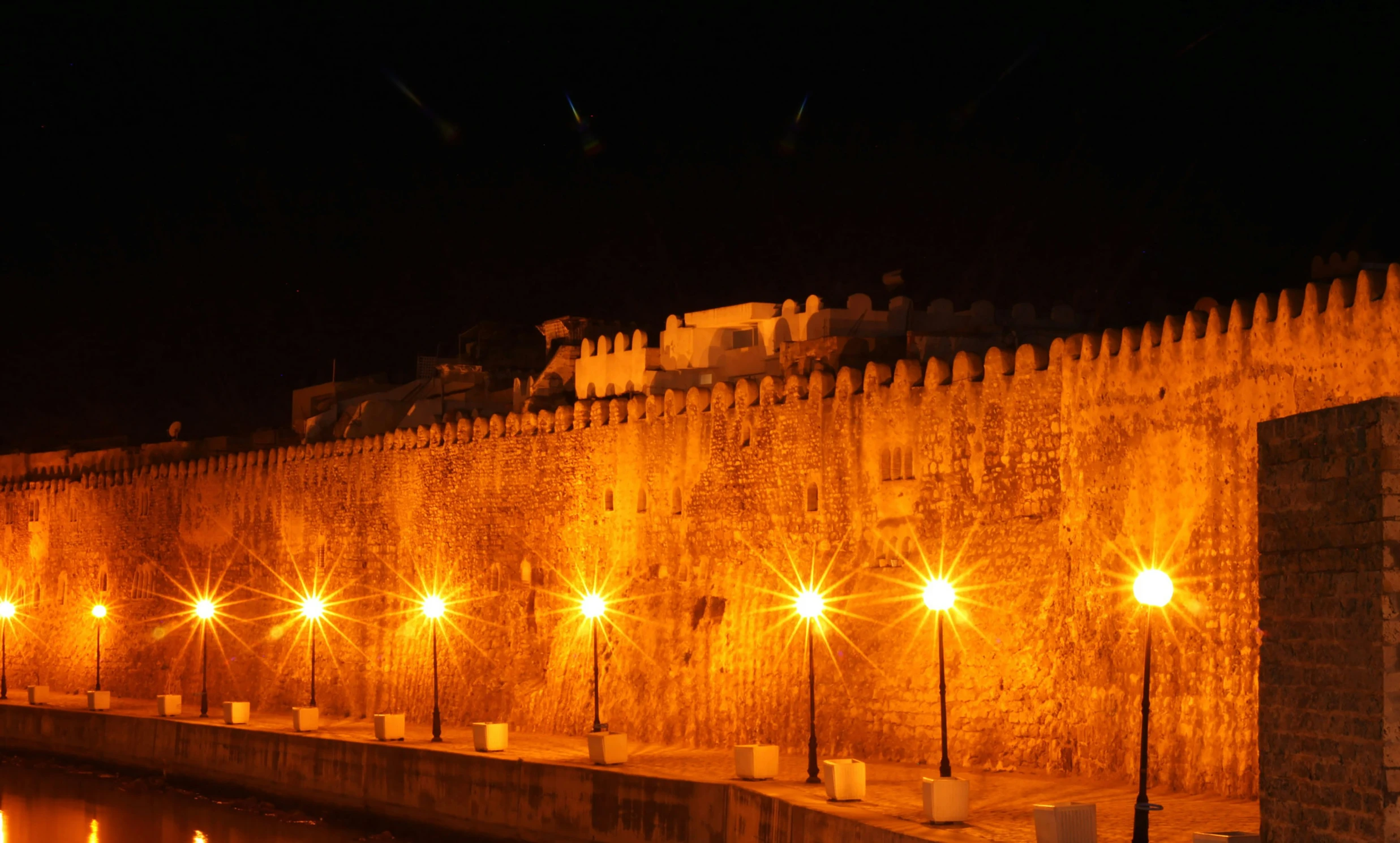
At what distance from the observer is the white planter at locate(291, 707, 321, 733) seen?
73.4 feet

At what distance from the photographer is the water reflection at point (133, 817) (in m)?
20.1

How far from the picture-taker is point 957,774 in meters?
15.7

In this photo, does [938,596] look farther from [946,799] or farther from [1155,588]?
[1155,588]

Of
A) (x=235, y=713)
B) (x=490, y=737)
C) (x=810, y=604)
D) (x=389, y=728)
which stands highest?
(x=810, y=604)

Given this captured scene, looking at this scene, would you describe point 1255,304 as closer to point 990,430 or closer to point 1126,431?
point 1126,431

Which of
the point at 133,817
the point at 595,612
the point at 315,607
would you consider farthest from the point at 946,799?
the point at 315,607

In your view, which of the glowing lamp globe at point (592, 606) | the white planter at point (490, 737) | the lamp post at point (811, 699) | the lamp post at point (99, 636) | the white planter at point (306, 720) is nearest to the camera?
the lamp post at point (811, 699)

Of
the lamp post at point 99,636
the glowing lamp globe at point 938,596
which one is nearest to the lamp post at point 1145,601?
the glowing lamp globe at point 938,596

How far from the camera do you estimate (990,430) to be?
53.9ft

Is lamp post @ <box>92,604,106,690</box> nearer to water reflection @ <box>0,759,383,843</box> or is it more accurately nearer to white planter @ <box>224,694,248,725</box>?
water reflection @ <box>0,759,383,843</box>

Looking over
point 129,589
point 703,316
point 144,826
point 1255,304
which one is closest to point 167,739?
point 144,826

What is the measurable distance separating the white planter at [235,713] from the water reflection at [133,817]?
43.2 inches

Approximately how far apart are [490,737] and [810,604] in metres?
4.69

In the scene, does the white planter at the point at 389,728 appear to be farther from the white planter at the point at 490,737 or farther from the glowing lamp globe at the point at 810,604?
the glowing lamp globe at the point at 810,604
